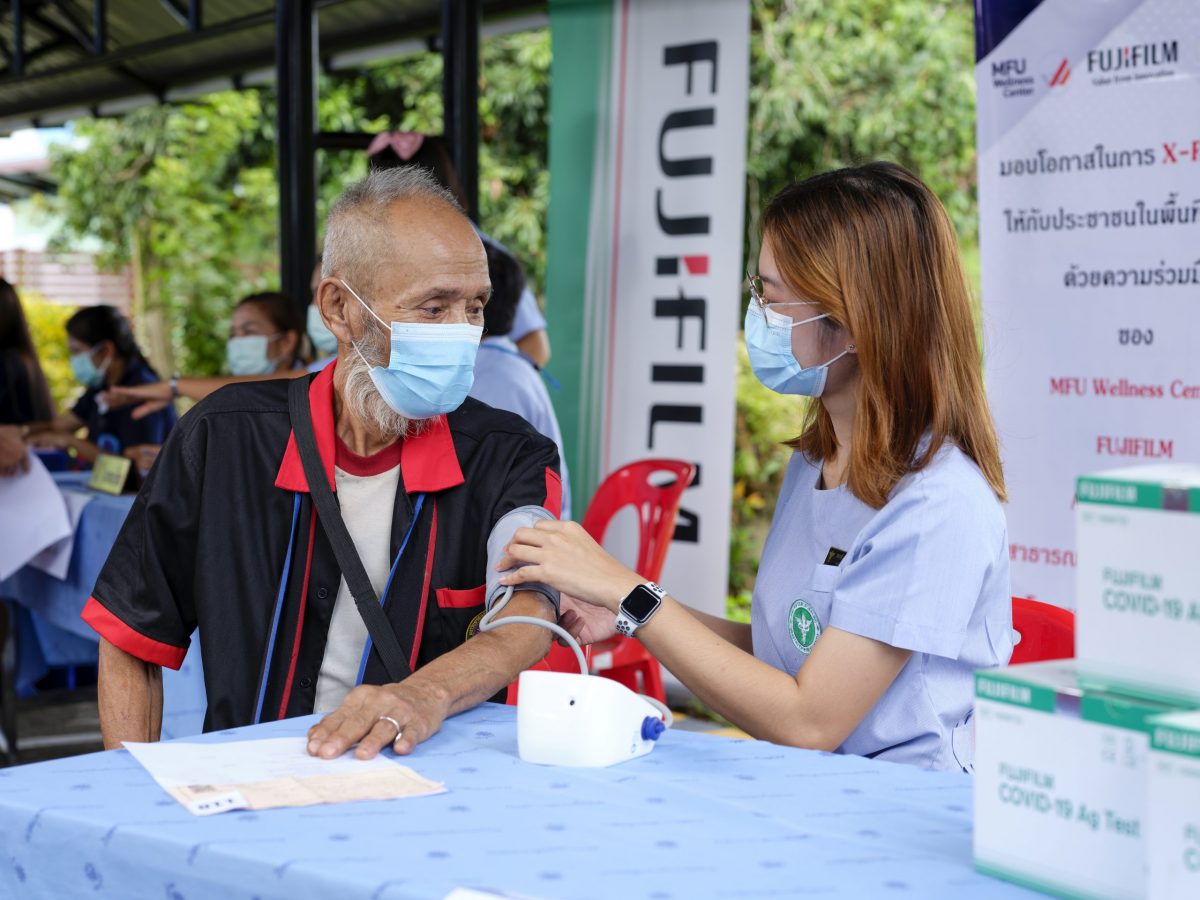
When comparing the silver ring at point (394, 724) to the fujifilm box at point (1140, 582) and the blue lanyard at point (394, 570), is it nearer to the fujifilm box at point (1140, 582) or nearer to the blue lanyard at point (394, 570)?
the blue lanyard at point (394, 570)

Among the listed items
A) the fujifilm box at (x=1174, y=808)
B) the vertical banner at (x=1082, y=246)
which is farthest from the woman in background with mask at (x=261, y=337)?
the fujifilm box at (x=1174, y=808)

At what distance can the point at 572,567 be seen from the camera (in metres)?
1.69

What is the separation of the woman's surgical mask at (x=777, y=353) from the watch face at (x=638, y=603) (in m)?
0.48

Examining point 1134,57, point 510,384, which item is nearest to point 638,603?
point 510,384

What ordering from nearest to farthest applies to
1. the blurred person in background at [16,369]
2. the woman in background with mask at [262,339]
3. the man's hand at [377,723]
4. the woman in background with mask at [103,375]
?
the man's hand at [377,723] → the woman in background with mask at [262,339] → the woman in background with mask at [103,375] → the blurred person in background at [16,369]

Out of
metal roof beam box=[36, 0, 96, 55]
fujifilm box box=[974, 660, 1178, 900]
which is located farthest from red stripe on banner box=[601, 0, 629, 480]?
metal roof beam box=[36, 0, 96, 55]

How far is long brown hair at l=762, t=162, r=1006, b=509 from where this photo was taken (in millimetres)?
1826

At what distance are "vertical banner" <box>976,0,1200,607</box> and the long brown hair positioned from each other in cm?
121

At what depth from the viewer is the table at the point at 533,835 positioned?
Result: 3.60 ft

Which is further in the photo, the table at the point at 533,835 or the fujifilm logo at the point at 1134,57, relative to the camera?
the fujifilm logo at the point at 1134,57

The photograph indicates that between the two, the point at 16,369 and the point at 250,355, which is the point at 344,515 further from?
the point at 16,369

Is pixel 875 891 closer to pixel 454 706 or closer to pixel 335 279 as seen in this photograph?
pixel 454 706

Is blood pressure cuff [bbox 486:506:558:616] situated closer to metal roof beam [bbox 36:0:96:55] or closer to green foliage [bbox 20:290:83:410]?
metal roof beam [bbox 36:0:96:55]

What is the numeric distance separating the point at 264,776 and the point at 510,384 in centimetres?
231
